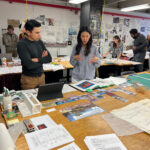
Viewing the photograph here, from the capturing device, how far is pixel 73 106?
4.47 feet

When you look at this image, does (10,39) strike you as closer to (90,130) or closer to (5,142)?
(90,130)

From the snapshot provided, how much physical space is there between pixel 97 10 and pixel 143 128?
183 inches

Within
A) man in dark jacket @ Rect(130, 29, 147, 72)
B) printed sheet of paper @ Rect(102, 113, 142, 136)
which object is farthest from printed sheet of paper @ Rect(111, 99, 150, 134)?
man in dark jacket @ Rect(130, 29, 147, 72)

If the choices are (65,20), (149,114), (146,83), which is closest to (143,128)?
(149,114)

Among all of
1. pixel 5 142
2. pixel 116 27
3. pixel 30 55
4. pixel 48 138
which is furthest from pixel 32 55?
pixel 116 27

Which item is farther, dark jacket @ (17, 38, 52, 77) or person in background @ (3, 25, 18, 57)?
person in background @ (3, 25, 18, 57)

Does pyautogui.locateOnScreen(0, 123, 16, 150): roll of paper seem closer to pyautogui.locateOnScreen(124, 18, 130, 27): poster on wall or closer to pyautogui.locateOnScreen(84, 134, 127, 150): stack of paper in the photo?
pyautogui.locateOnScreen(84, 134, 127, 150): stack of paper

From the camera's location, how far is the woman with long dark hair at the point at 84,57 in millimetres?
2201

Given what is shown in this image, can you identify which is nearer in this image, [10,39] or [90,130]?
[90,130]

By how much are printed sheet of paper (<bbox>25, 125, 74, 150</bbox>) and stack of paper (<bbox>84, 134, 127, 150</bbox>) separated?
12cm

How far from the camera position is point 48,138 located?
93cm

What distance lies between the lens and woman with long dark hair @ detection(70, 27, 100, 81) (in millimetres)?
2201

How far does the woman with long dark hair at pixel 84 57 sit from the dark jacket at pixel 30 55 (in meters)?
0.48

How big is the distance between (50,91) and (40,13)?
4.93 metres
